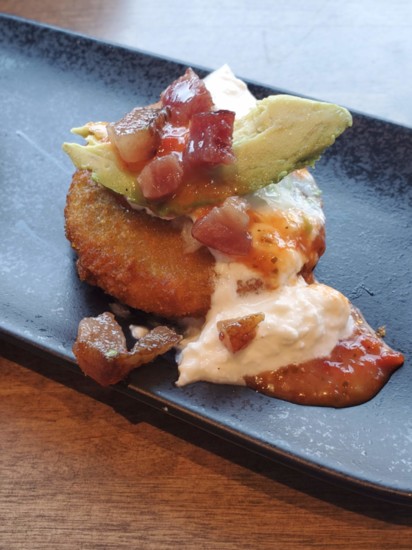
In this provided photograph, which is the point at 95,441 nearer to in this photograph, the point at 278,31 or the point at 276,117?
the point at 276,117

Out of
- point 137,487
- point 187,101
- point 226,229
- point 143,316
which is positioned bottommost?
point 137,487

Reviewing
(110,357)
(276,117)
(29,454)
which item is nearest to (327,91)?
(276,117)

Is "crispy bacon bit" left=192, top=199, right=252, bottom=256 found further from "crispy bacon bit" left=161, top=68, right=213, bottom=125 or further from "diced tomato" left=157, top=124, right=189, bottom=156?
"crispy bacon bit" left=161, top=68, right=213, bottom=125

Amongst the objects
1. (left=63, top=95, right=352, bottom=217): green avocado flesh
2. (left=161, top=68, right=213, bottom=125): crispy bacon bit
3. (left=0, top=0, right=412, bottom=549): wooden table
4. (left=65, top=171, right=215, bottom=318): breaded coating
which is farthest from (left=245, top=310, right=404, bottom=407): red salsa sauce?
(left=161, top=68, right=213, bottom=125): crispy bacon bit

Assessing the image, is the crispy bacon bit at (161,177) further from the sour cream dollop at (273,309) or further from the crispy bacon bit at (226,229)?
the sour cream dollop at (273,309)

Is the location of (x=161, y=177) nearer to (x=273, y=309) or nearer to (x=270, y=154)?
(x=270, y=154)

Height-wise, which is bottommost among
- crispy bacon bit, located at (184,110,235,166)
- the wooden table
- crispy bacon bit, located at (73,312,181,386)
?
the wooden table

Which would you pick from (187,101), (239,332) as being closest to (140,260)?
(239,332)
